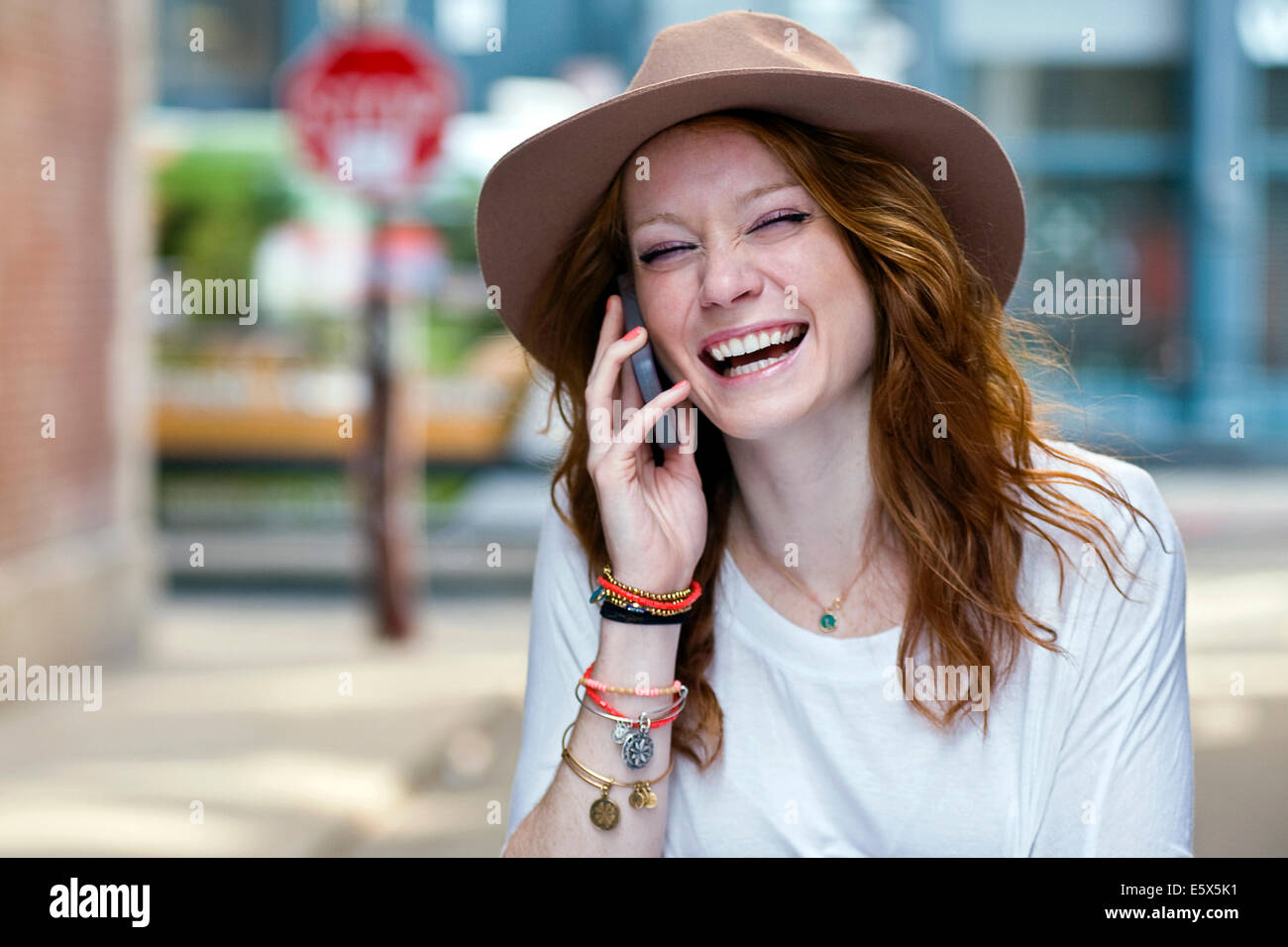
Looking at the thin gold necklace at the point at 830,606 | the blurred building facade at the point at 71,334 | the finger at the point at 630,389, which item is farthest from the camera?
the blurred building facade at the point at 71,334

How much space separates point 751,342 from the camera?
181cm

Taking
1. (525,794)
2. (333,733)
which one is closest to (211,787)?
(333,733)

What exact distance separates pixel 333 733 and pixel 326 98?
325 centimetres

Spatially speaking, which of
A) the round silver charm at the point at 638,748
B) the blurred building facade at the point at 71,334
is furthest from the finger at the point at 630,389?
the blurred building facade at the point at 71,334

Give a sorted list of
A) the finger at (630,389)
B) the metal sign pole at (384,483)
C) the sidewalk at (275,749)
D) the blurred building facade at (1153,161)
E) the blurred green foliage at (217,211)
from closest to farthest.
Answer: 1. the finger at (630,389)
2. the sidewalk at (275,749)
3. the metal sign pole at (384,483)
4. the blurred green foliage at (217,211)
5. the blurred building facade at (1153,161)

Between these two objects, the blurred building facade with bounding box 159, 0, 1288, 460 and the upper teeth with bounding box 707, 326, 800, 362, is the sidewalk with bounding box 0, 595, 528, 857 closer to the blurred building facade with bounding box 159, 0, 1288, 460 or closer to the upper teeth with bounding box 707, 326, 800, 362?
the upper teeth with bounding box 707, 326, 800, 362

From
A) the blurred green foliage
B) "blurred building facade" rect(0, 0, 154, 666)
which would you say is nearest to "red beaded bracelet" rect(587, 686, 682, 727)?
"blurred building facade" rect(0, 0, 154, 666)

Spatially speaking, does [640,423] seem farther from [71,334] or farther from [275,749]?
[71,334]

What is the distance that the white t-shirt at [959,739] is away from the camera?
169 cm

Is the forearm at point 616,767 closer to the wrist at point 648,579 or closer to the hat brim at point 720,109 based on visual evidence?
the wrist at point 648,579

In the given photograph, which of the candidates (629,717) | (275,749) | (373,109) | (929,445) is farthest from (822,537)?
(373,109)

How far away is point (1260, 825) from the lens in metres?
4.59

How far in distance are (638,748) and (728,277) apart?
2.07 feet

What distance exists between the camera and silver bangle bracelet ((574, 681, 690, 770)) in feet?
5.73
